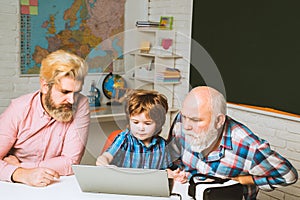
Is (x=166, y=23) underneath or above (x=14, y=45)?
above

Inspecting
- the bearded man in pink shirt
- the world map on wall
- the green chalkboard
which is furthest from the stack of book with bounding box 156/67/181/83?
the world map on wall

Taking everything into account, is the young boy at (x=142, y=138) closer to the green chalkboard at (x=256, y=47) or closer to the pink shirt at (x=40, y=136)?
the pink shirt at (x=40, y=136)

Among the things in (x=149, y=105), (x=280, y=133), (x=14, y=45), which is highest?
(x=14, y=45)

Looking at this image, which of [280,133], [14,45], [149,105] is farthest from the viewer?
[14,45]

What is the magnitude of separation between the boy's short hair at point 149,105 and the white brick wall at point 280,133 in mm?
1396

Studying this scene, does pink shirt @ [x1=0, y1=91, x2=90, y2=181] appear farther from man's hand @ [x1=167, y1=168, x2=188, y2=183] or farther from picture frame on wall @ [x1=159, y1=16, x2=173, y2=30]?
picture frame on wall @ [x1=159, y1=16, x2=173, y2=30]

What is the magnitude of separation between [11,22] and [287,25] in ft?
6.59

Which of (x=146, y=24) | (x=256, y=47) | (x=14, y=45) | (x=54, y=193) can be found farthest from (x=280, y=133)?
(x=14, y=45)

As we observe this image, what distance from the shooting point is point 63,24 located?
3557mm

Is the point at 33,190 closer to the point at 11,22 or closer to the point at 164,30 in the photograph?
the point at 11,22

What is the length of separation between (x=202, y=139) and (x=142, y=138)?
0.24 metres

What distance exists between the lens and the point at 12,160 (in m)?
1.93

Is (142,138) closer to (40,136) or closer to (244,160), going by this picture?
(244,160)

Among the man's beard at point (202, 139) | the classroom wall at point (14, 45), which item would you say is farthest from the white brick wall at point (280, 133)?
the man's beard at point (202, 139)
